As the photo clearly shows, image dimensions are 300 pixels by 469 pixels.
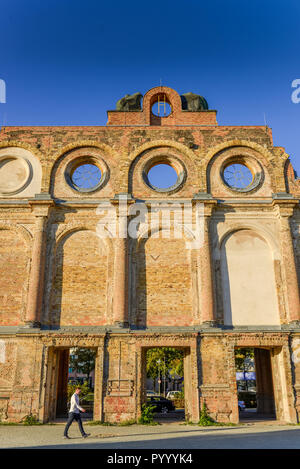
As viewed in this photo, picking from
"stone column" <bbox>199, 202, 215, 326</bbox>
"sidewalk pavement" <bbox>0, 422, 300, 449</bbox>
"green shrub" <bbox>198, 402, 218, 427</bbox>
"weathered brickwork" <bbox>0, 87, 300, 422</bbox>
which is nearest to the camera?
"sidewalk pavement" <bbox>0, 422, 300, 449</bbox>

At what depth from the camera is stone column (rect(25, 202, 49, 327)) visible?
54.3 ft

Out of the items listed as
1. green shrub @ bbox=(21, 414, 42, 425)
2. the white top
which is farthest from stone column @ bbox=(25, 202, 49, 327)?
the white top

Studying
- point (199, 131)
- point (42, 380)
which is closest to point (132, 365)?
point (42, 380)

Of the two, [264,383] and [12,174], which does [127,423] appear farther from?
[12,174]

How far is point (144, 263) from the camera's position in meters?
17.9

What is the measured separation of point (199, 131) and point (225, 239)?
5.58 m

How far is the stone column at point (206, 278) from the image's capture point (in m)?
16.7

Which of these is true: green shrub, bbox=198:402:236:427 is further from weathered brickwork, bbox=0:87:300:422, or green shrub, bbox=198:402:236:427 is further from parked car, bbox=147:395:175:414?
parked car, bbox=147:395:175:414

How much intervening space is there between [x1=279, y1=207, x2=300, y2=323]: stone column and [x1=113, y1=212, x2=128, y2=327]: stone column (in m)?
6.86

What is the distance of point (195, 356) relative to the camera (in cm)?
1603

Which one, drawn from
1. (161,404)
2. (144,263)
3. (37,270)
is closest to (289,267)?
(144,263)
